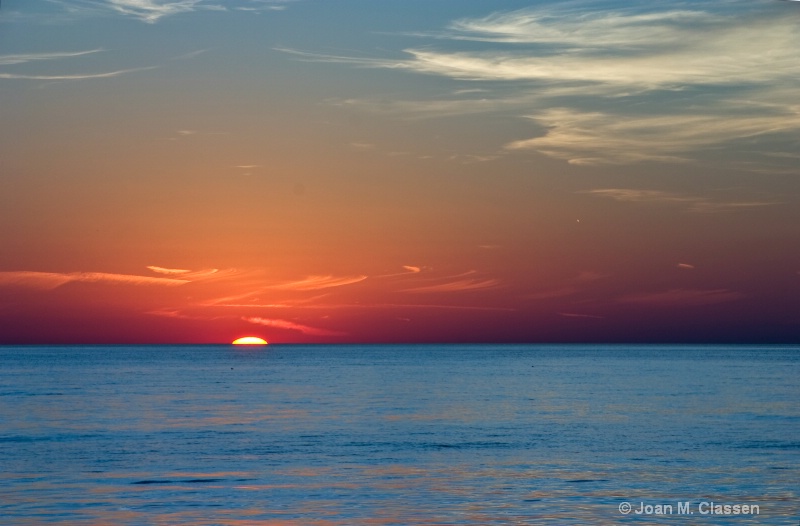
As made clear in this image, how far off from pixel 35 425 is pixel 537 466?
12.3m

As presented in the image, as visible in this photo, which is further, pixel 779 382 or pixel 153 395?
pixel 779 382

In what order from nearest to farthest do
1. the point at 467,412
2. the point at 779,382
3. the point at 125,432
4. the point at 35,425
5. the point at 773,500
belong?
the point at 773,500 < the point at 125,432 < the point at 35,425 < the point at 467,412 < the point at 779,382

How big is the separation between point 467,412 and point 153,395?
12.1 meters

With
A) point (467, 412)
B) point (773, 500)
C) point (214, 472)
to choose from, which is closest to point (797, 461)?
point (773, 500)

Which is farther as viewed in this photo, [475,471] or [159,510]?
[475,471]

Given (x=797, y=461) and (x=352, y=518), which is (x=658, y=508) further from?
(x=797, y=461)

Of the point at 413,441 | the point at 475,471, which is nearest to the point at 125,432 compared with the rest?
the point at 413,441

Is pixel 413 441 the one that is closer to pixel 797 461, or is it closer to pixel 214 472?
pixel 214 472

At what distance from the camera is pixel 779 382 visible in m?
39.5

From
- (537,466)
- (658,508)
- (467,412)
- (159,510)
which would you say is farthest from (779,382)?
(159,510)

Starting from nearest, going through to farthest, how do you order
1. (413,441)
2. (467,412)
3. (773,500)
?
(773,500)
(413,441)
(467,412)

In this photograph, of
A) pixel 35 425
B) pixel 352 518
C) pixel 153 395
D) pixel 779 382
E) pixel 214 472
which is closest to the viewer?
pixel 352 518

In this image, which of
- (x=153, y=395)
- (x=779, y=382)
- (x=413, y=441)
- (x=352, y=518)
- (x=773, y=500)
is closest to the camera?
(x=352, y=518)

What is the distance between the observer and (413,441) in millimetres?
17734
